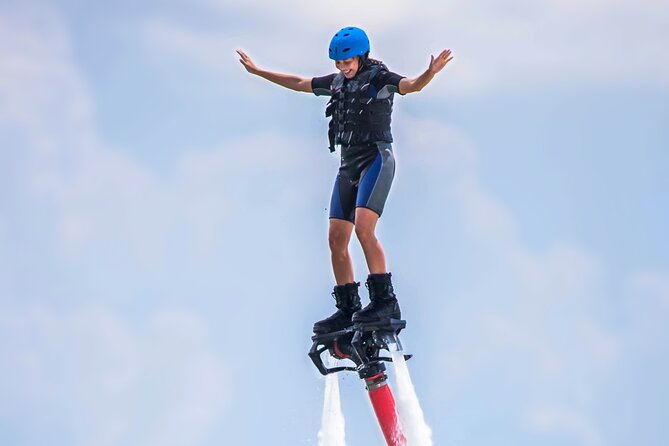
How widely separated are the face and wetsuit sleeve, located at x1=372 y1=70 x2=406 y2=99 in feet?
1.03

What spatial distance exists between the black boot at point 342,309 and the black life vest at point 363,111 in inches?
73.9

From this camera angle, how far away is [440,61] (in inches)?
757

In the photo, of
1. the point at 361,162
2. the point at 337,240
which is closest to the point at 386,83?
the point at 361,162

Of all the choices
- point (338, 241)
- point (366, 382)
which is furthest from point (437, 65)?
point (366, 382)

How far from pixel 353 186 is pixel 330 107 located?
1.06 meters

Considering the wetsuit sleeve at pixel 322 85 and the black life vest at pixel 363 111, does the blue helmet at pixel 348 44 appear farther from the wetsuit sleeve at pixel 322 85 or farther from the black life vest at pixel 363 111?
the wetsuit sleeve at pixel 322 85

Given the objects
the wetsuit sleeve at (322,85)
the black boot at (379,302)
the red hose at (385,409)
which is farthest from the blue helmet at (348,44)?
the red hose at (385,409)

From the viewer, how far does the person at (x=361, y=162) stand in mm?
20281

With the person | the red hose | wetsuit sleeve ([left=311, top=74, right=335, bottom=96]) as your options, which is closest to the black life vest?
the person

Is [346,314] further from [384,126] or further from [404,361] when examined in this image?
[384,126]

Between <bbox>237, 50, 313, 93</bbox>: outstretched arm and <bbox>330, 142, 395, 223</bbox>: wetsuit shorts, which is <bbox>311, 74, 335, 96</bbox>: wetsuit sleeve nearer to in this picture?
<bbox>237, 50, 313, 93</bbox>: outstretched arm

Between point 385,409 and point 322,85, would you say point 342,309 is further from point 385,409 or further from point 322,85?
point 322,85

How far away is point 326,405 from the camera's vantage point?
2130 cm

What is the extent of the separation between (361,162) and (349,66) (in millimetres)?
1217
